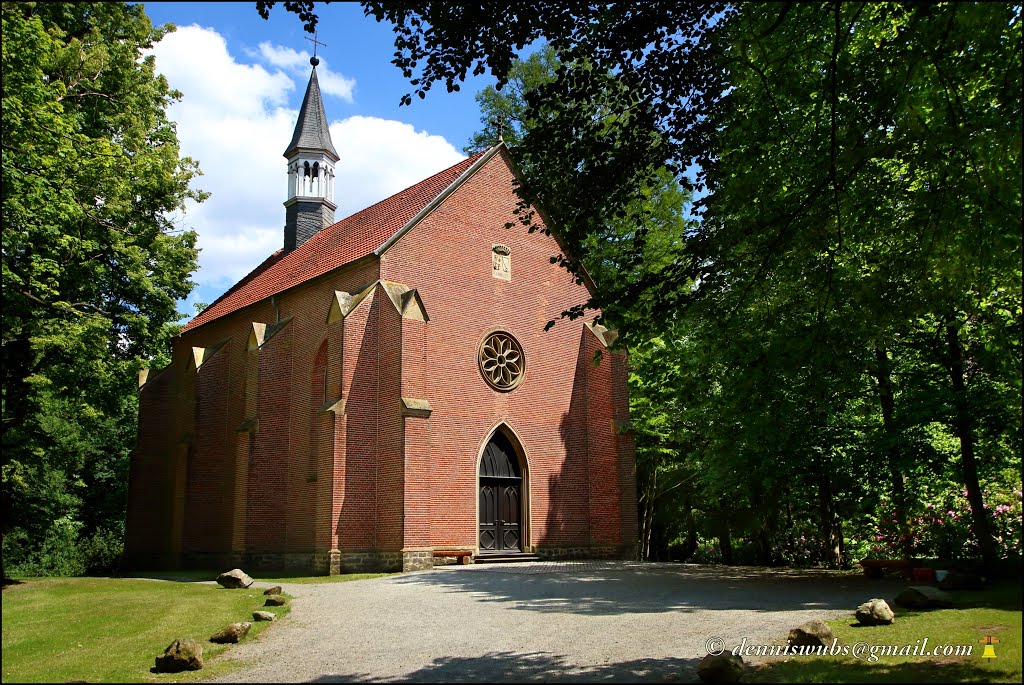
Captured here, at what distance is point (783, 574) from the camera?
1802 centimetres

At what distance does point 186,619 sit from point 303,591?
433 cm

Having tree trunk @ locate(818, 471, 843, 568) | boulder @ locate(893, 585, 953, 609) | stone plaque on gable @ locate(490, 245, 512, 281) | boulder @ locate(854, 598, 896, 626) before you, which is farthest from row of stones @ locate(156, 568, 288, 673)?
tree trunk @ locate(818, 471, 843, 568)

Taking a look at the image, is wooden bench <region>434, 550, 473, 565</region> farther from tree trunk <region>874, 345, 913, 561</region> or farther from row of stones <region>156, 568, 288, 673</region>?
tree trunk <region>874, 345, 913, 561</region>

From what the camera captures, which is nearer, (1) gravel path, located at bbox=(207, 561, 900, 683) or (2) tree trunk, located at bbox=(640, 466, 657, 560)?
(1) gravel path, located at bbox=(207, 561, 900, 683)

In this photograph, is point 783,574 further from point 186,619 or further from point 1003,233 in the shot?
point 186,619

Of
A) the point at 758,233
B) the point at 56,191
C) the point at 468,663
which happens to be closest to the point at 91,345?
the point at 56,191

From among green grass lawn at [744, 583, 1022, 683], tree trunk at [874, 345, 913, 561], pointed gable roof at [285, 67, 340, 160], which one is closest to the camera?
green grass lawn at [744, 583, 1022, 683]

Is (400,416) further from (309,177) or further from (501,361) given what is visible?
(309,177)

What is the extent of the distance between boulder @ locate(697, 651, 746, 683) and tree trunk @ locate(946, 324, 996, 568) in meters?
9.04

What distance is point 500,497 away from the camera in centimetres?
2350

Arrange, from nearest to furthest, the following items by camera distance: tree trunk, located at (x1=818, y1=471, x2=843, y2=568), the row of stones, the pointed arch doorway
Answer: the row of stones < tree trunk, located at (x1=818, y1=471, x2=843, y2=568) < the pointed arch doorway

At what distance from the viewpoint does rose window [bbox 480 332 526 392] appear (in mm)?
23859

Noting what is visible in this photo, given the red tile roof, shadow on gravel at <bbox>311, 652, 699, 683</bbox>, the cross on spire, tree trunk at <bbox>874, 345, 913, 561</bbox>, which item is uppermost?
the cross on spire

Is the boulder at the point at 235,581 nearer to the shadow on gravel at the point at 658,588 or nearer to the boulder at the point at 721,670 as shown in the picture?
the shadow on gravel at the point at 658,588
